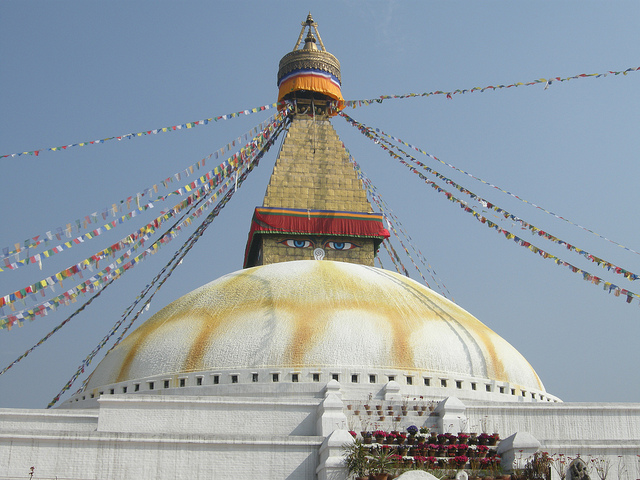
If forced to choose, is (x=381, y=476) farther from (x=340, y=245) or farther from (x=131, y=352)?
(x=340, y=245)

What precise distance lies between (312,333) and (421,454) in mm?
4170

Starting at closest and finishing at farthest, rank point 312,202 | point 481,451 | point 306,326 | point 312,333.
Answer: point 481,451, point 312,333, point 306,326, point 312,202

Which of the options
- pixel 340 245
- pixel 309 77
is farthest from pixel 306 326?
pixel 309 77

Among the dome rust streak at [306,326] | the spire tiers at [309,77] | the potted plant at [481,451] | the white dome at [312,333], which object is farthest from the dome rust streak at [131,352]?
the spire tiers at [309,77]

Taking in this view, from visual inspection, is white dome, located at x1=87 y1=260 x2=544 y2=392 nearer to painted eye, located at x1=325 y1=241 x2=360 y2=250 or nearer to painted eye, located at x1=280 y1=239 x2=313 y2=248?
painted eye, located at x1=280 y1=239 x2=313 y2=248

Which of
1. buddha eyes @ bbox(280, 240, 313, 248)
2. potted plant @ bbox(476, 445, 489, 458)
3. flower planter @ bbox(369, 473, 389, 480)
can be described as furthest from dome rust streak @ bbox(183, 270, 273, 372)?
potted plant @ bbox(476, 445, 489, 458)

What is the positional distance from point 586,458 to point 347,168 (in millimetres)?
13341

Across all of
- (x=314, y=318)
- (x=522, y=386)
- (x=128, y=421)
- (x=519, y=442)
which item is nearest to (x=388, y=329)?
(x=314, y=318)

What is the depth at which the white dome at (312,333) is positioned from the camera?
1581 centimetres

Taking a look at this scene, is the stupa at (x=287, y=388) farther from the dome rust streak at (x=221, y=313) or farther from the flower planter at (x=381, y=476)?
the flower planter at (x=381, y=476)

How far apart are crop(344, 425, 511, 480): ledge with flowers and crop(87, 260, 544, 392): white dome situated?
2.62 meters

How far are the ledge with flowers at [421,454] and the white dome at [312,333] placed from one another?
2621 millimetres

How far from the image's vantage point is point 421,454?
12.7 meters

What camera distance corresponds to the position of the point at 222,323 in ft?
54.6
